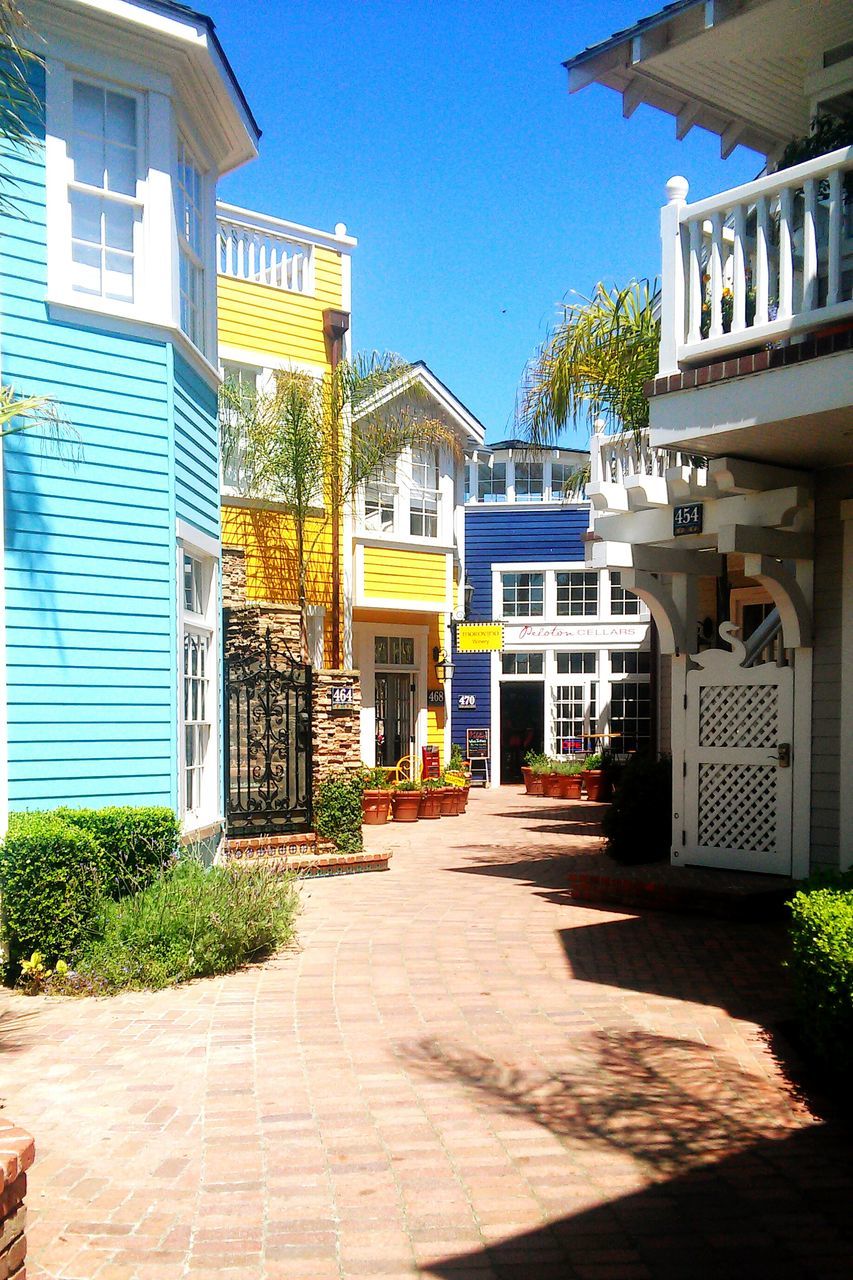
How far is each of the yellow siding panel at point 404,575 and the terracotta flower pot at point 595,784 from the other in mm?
4466

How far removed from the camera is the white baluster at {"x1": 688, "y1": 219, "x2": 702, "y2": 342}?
7.60 m

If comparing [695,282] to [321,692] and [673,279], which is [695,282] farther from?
[321,692]

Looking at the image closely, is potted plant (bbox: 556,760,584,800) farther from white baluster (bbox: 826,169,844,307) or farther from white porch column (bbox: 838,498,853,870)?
white baluster (bbox: 826,169,844,307)

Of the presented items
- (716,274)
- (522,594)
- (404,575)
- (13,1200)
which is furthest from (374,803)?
(13,1200)

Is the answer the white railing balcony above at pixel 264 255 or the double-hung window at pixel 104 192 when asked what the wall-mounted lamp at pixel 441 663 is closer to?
the white railing balcony above at pixel 264 255

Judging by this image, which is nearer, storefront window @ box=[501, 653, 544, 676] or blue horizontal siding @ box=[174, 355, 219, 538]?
blue horizontal siding @ box=[174, 355, 219, 538]

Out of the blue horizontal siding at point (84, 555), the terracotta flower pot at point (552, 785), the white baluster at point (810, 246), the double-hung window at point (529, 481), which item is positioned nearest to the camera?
the white baluster at point (810, 246)

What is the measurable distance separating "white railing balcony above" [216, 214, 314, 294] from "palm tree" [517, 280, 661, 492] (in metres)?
5.89

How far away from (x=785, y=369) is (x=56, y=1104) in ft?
18.7

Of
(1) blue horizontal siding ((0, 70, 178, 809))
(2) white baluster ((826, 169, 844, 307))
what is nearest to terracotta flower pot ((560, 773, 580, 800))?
(1) blue horizontal siding ((0, 70, 178, 809))

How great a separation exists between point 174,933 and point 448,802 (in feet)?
36.6

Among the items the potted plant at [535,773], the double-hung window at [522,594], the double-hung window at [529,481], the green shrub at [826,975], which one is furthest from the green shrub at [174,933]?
the double-hung window at [529,481]

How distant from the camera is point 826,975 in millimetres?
5199

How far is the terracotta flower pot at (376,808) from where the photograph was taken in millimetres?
17297
